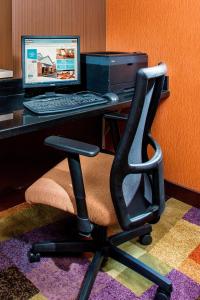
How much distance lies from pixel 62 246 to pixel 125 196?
547mm

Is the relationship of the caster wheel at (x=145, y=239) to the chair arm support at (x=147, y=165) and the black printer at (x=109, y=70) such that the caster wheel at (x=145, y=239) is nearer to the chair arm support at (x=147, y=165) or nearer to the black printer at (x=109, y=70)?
the chair arm support at (x=147, y=165)

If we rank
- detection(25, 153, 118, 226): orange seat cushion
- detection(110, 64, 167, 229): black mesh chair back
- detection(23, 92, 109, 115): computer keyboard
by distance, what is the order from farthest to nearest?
detection(23, 92, 109, 115): computer keyboard < detection(25, 153, 118, 226): orange seat cushion < detection(110, 64, 167, 229): black mesh chair back

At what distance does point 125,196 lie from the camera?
4.45 feet

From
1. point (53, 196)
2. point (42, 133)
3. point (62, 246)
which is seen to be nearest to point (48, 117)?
point (53, 196)

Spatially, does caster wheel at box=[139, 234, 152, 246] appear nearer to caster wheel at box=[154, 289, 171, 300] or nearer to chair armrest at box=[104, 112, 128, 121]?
caster wheel at box=[154, 289, 171, 300]

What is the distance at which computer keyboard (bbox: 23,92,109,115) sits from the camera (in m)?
1.68

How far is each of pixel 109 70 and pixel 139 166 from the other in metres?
0.96

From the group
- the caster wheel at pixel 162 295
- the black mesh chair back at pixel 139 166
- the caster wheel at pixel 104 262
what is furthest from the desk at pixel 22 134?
the caster wheel at pixel 162 295

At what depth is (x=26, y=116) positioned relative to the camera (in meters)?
1.65

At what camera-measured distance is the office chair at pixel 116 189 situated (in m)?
Result: 1.26

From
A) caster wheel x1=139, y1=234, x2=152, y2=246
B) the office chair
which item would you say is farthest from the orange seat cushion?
caster wheel x1=139, y1=234, x2=152, y2=246

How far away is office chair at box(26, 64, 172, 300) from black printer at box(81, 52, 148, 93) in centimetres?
62

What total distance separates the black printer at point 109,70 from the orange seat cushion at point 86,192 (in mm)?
630

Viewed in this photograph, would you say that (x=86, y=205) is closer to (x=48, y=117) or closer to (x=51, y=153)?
(x=48, y=117)
